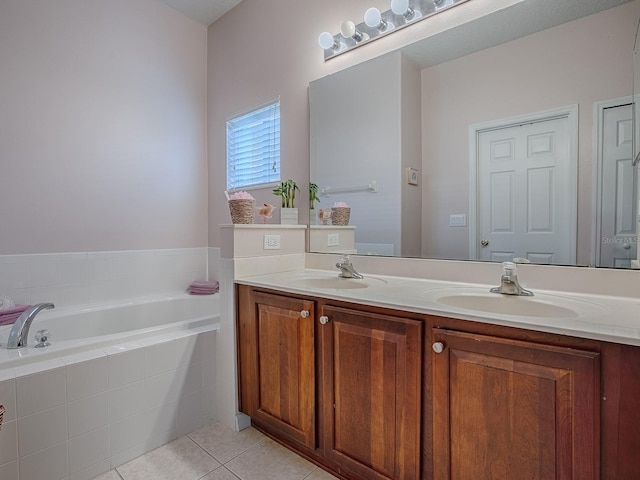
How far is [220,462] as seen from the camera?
62.7 inches

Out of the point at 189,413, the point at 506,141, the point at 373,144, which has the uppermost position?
the point at 373,144

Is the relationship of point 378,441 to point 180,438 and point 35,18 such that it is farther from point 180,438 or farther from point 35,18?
point 35,18

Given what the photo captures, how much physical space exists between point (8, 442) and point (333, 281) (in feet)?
4.89

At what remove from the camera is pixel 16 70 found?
2.10 m

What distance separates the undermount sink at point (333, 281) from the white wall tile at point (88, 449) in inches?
42.7

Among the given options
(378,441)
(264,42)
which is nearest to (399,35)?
(264,42)

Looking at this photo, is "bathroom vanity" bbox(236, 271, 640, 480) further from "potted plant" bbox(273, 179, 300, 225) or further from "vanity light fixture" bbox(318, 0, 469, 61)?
"vanity light fixture" bbox(318, 0, 469, 61)

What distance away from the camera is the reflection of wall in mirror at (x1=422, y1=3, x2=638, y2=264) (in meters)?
1.25

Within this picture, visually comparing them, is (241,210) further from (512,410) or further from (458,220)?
(512,410)

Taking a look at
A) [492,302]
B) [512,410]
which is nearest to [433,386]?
[512,410]

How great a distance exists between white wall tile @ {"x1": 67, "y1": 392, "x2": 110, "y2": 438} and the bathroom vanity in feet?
2.19

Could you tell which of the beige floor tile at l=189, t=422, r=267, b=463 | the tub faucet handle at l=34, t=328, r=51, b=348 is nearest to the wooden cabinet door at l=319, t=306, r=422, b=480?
the beige floor tile at l=189, t=422, r=267, b=463

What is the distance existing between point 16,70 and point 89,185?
30.5 inches

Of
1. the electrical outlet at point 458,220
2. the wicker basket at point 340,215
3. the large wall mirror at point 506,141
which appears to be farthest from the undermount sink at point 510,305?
the wicker basket at point 340,215
